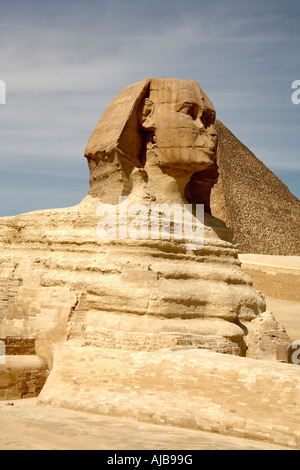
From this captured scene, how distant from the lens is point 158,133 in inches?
328

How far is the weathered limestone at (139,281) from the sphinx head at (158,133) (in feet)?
0.06

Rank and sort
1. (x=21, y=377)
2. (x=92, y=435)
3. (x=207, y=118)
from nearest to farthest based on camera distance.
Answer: (x=92, y=435) → (x=21, y=377) → (x=207, y=118)

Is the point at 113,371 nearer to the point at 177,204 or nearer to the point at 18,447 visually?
the point at 18,447

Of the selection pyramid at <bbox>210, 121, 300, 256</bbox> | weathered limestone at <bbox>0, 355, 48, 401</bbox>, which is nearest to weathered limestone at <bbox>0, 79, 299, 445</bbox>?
weathered limestone at <bbox>0, 355, 48, 401</bbox>

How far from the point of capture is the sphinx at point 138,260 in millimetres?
7172

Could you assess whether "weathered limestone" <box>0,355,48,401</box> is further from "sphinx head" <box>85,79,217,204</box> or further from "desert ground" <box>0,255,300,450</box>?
"sphinx head" <box>85,79,217,204</box>

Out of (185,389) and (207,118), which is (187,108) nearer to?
(207,118)

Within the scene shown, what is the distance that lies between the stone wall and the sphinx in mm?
309

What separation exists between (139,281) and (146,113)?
2630mm

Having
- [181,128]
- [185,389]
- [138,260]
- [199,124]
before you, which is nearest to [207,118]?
[199,124]

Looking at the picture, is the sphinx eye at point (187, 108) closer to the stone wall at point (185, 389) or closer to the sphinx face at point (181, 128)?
the sphinx face at point (181, 128)

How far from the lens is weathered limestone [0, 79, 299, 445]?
6441 mm

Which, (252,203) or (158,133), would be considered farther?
(252,203)

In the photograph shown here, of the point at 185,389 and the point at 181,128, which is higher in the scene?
the point at 181,128
